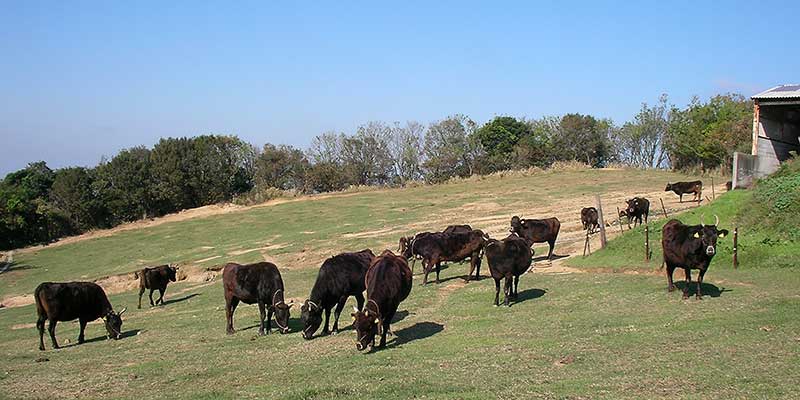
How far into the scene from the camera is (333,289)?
1548cm

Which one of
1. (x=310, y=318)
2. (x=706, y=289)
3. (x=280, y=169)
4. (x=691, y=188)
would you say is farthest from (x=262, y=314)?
(x=280, y=169)

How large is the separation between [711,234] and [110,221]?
199 ft

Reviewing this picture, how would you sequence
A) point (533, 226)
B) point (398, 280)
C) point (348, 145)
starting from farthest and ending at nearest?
point (348, 145) < point (533, 226) < point (398, 280)

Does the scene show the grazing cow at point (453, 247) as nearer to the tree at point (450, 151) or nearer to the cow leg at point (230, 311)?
the cow leg at point (230, 311)

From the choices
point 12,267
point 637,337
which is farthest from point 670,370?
point 12,267

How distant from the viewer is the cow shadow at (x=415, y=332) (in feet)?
45.7

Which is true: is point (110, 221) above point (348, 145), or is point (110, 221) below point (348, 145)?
below

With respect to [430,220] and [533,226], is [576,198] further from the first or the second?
[533,226]

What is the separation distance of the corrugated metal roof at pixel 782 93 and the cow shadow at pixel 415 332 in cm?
1862

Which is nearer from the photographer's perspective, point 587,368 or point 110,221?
point 587,368

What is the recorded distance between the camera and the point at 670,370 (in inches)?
389

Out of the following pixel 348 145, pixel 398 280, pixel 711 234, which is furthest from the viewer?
pixel 348 145

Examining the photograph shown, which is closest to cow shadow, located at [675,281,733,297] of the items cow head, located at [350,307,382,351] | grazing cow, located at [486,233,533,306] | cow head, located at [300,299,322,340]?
grazing cow, located at [486,233,533,306]

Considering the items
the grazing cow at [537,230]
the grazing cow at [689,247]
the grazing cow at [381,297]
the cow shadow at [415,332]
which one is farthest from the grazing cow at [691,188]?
the grazing cow at [381,297]
